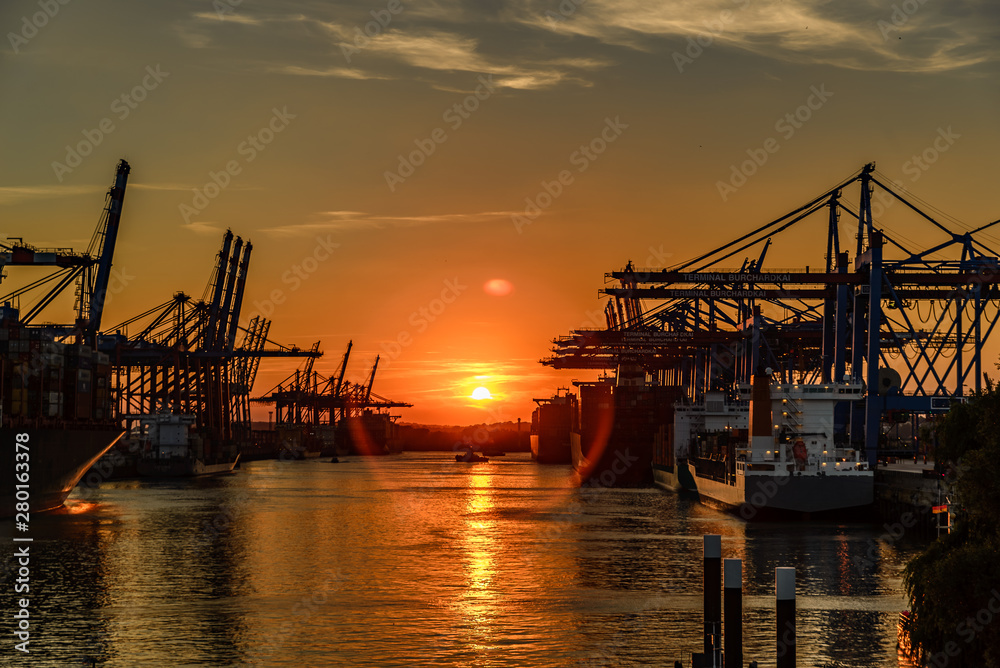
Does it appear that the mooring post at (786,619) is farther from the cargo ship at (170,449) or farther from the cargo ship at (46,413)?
the cargo ship at (170,449)

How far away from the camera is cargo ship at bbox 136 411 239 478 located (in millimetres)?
125062

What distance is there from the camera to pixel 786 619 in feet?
54.7

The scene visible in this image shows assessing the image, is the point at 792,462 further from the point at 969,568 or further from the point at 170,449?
the point at 170,449

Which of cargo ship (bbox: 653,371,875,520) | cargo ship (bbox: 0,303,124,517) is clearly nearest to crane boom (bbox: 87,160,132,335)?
cargo ship (bbox: 0,303,124,517)

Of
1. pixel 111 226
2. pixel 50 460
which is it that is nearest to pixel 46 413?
pixel 50 460

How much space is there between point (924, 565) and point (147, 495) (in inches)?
3068

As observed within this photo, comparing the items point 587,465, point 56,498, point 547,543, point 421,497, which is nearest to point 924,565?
point 547,543

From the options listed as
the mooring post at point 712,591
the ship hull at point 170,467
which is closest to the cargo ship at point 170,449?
the ship hull at point 170,467

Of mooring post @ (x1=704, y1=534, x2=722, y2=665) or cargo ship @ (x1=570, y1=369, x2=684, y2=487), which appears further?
cargo ship @ (x1=570, y1=369, x2=684, y2=487)

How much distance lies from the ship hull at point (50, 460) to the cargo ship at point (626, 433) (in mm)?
55277

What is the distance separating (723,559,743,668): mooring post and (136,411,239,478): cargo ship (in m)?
114

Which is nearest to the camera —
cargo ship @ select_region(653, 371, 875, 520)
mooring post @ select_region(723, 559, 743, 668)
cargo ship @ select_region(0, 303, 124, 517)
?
mooring post @ select_region(723, 559, 743, 668)

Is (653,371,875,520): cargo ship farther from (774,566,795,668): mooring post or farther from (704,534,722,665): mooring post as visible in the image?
(774,566,795,668): mooring post

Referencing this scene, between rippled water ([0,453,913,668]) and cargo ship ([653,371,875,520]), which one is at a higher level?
cargo ship ([653,371,875,520])
